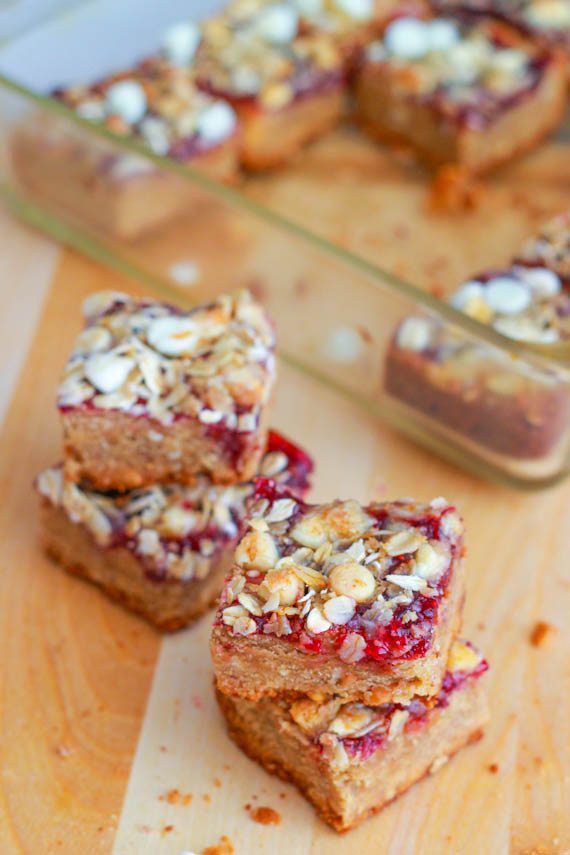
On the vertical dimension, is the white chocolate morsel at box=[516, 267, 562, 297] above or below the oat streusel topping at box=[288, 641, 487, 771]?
above

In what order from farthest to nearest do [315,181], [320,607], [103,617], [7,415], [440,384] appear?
[315,181], [7,415], [440,384], [103,617], [320,607]

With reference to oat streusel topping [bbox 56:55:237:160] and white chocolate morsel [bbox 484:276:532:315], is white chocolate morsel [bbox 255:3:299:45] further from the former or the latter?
white chocolate morsel [bbox 484:276:532:315]

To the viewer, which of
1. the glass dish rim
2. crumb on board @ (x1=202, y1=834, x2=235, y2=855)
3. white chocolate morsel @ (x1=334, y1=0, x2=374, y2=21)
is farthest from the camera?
white chocolate morsel @ (x1=334, y1=0, x2=374, y2=21)

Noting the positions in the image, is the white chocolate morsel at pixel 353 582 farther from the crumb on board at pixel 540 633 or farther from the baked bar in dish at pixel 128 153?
the baked bar in dish at pixel 128 153

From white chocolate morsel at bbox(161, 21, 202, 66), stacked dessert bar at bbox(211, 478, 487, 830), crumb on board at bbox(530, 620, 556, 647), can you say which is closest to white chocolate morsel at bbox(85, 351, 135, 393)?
stacked dessert bar at bbox(211, 478, 487, 830)

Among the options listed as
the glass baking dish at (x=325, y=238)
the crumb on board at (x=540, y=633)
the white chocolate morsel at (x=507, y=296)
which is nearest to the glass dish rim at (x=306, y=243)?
the glass baking dish at (x=325, y=238)

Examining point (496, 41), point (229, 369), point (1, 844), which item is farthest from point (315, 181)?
point (1, 844)

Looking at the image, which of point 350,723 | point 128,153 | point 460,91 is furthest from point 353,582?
point 460,91

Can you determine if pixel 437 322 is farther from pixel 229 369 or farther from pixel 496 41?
pixel 496 41
